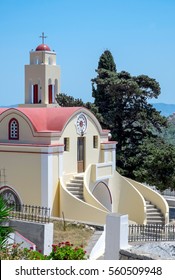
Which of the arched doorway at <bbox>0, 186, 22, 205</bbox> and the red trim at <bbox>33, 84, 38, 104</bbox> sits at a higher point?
the red trim at <bbox>33, 84, 38, 104</bbox>

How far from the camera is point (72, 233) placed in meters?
18.2

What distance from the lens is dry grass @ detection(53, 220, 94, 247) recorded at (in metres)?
17.4

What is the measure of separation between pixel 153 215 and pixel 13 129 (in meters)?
7.47

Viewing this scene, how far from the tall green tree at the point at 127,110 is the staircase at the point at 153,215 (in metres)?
9.23

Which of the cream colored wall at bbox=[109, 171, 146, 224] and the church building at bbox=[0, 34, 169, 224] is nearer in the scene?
the church building at bbox=[0, 34, 169, 224]

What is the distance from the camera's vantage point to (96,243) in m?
16.6

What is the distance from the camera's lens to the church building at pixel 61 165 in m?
23.0

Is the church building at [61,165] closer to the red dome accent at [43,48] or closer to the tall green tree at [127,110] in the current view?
the red dome accent at [43,48]

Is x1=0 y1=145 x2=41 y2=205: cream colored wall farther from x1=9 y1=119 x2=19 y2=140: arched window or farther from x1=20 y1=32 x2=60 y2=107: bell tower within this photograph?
x1=20 y1=32 x2=60 y2=107: bell tower

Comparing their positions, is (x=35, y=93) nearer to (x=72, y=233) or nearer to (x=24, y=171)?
(x=24, y=171)

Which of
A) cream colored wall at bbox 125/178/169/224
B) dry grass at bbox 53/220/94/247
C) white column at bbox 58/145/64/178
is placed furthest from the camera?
cream colored wall at bbox 125/178/169/224

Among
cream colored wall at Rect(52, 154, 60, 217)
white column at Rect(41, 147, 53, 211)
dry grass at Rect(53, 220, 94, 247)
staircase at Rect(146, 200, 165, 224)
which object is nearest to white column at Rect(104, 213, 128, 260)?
dry grass at Rect(53, 220, 94, 247)

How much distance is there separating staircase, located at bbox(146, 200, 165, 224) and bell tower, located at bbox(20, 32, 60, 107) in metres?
7.04
